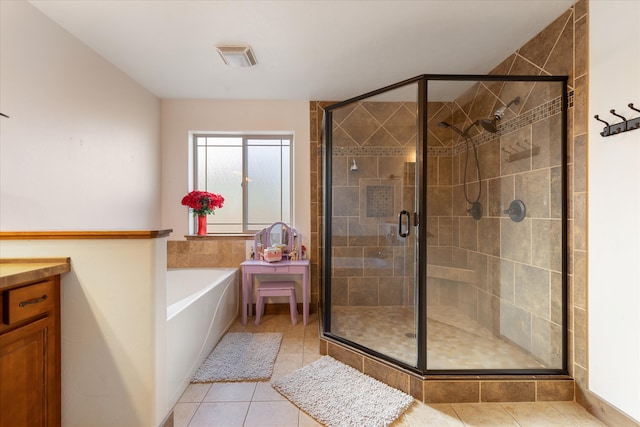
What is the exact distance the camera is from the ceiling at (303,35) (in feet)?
5.48

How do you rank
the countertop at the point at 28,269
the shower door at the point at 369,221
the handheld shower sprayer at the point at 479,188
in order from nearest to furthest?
1. the countertop at the point at 28,269
2. the shower door at the point at 369,221
3. the handheld shower sprayer at the point at 479,188

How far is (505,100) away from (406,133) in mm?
684

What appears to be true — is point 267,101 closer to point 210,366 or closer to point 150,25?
point 150,25

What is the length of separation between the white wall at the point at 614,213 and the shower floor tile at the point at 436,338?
0.39 m

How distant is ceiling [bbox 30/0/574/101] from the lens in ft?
5.48

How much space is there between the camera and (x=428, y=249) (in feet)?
5.80

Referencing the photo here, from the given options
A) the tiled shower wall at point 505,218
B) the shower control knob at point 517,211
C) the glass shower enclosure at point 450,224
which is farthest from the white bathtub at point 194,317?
the shower control knob at point 517,211

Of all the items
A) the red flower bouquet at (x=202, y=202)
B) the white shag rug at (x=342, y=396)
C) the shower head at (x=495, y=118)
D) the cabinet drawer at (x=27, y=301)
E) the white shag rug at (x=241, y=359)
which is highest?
the shower head at (x=495, y=118)

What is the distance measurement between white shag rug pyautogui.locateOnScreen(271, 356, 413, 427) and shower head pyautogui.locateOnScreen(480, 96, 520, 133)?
1899mm

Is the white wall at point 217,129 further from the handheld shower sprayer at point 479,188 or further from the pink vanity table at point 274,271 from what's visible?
the handheld shower sprayer at point 479,188

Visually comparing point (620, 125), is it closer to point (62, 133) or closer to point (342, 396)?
point (342, 396)

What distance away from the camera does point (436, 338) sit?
1830mm

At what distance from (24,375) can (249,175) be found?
7.98 feet

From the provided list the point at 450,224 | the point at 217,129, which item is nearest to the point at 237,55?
the point at 217,129
